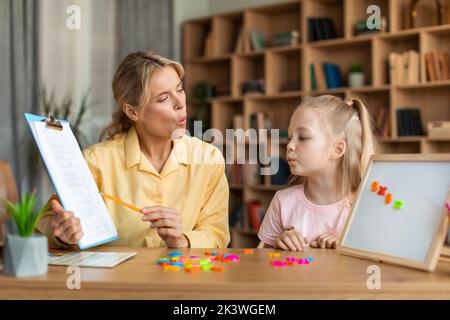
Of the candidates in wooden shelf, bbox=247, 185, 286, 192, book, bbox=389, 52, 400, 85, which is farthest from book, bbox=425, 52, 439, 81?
wooden shelf, bbox=247, 185, 286, 192

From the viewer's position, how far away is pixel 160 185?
1805mm

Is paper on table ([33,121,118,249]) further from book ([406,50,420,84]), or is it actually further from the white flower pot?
book ([406,50,420,84])

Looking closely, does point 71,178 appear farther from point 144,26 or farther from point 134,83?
point 144,26

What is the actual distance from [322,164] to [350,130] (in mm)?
164

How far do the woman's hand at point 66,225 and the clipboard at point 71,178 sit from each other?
0.05 feet

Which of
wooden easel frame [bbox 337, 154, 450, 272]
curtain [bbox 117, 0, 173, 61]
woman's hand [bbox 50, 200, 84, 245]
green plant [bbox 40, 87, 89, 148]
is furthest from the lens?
curtain [bbox 117, 0, 173, 61]

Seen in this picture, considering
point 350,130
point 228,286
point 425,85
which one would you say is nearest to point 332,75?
point 425,85

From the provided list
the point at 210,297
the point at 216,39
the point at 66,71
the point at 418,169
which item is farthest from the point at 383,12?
A: the point at 210,297

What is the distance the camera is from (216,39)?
227 inches

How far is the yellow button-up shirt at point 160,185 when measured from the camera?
5.74 feet

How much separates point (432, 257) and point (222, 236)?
0.75 metres

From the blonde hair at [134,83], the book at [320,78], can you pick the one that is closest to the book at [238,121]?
the book at [320,78]

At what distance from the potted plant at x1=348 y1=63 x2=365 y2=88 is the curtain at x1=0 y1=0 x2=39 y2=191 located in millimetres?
2588

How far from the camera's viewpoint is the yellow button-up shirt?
1.75 meters
